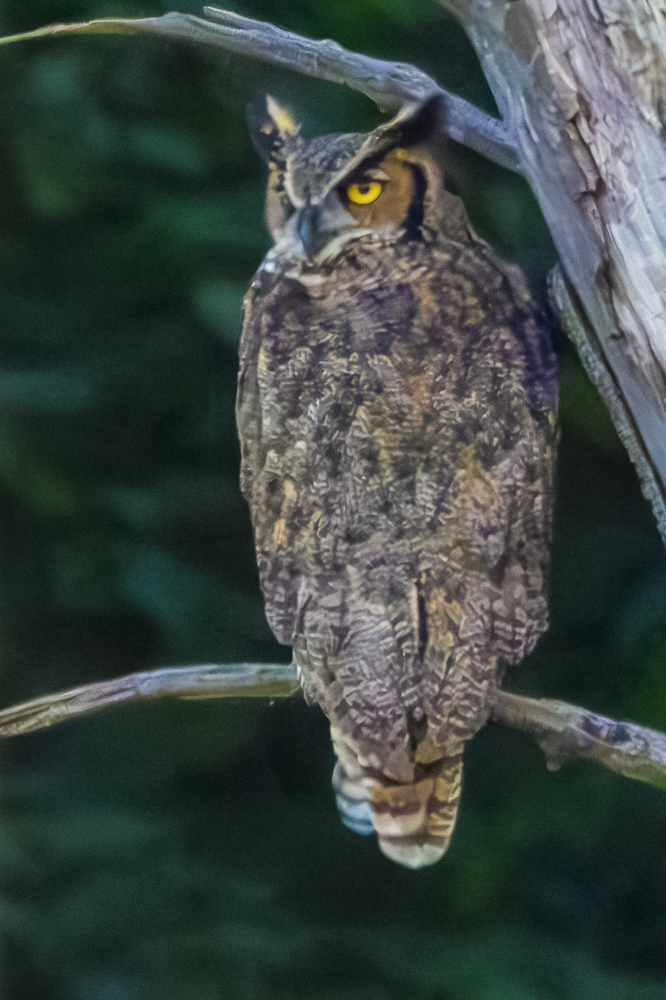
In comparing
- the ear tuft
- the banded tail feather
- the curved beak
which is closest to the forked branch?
the banded tail feather

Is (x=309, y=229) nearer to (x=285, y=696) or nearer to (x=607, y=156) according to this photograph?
(x=607, y=156)

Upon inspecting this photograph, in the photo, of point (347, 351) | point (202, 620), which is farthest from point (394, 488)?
point (202, 620)

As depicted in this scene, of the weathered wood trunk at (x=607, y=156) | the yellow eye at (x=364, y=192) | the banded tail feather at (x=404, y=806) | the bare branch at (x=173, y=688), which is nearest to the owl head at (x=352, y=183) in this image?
the yellow eye at (x=364, y=192)

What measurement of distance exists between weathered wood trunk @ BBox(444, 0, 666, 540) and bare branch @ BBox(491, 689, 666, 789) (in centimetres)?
30

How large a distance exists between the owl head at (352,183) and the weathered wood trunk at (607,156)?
0.11 meters

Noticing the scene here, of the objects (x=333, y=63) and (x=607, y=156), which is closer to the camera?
(x=607, y=156)

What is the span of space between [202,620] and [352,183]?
22.2 inches

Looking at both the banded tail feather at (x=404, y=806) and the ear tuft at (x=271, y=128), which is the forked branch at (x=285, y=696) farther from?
the ear tuft at (x=271, y=128)

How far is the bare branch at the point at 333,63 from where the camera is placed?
85 centimetres

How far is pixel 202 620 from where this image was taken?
37.4 inches

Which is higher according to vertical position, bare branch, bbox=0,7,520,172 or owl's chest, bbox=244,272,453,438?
bare branch, bbox=0,7,520,172

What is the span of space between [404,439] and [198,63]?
20.5 inches

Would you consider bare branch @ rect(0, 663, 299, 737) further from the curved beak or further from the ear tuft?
the ear tuft

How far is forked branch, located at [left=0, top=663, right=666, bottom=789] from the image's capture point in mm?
899
